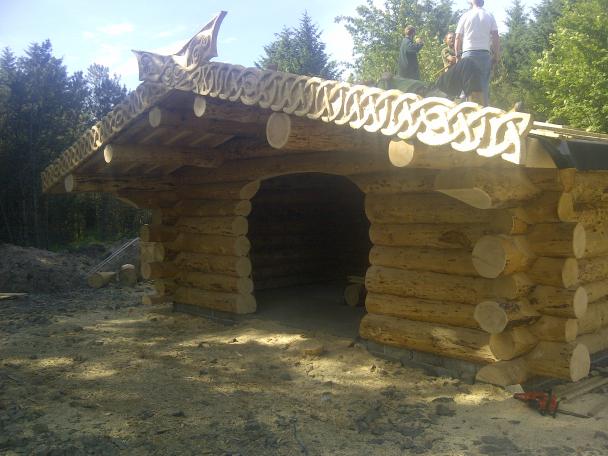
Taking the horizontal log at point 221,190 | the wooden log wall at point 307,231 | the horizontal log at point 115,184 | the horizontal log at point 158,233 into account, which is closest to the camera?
the horizontal log at point 221,190

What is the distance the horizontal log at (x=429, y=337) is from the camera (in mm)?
5449

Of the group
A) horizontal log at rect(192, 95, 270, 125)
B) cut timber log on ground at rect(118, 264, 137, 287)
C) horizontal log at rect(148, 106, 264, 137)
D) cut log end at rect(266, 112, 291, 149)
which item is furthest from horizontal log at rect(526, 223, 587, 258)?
cut timber log on ground at rect(118, 264, 137, 287)

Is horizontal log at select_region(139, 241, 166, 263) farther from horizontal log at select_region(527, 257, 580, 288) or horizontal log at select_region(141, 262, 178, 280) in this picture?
horizontal log at select_region(527, 257, 580, 288)

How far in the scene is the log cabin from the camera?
14.8 ft

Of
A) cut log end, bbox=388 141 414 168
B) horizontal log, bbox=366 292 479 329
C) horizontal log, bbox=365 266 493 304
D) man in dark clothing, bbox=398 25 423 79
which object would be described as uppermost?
man in dark clothing, bbox=398 25 423 79

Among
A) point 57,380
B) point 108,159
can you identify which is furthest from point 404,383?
point 108,159

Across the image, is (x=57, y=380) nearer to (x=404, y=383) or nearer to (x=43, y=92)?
(x=404, y=383)

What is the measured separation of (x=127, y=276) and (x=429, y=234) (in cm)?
958

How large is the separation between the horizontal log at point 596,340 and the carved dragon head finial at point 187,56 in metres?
4.92

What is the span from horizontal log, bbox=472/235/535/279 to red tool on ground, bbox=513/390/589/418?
43.0 inches

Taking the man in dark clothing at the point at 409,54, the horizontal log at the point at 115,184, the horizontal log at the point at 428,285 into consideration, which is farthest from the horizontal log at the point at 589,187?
the horizontal log at the point at 115,184

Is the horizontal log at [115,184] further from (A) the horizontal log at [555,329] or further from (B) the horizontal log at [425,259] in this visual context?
(A) the horizontal log at [555,329]

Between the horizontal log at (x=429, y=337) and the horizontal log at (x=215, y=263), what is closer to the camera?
the horizontal log at (x=429, y=337)

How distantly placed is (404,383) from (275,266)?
18.9 ft
